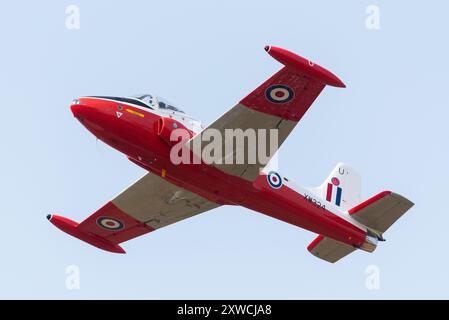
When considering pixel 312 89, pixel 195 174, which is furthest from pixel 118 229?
pixel 312 89

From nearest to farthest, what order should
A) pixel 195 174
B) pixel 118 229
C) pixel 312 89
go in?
pixel 312 89
pixel 195 174
pixel 118 229

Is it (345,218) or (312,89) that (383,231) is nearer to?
(345,218)

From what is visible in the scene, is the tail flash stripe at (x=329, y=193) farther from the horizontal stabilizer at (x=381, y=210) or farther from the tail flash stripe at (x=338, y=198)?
the horizontal stabilizer at (x=381, y=210)

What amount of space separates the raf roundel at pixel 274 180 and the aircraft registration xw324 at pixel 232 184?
5 cm

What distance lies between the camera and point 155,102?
80.5 ft

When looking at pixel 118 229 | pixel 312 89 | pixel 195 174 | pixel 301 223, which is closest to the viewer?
pixel 312 89

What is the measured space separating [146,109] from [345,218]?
752 cm

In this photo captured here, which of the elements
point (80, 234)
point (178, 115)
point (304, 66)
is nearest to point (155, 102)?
point (178, 115)

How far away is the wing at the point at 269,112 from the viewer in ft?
74.1

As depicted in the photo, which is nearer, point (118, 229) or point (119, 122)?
point (119, 122)

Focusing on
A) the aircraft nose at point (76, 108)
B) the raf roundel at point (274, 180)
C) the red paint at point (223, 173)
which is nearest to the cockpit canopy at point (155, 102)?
the red paint at point (223, 173)

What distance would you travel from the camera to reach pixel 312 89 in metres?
23.1

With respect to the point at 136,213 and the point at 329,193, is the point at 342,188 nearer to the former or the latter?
the point at 329,193

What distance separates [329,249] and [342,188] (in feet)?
7.43
